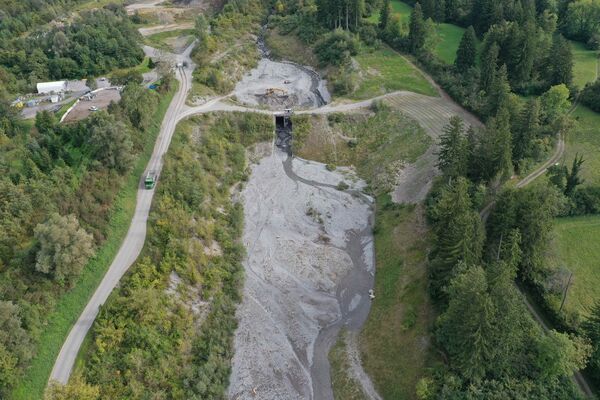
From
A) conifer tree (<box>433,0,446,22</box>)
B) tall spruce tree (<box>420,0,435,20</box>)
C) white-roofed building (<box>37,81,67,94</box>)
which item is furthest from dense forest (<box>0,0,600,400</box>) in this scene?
tall spruce tree (<box>420,0,435,20</box>)

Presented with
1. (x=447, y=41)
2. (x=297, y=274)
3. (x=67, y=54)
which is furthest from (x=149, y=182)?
(x=447, y=41)

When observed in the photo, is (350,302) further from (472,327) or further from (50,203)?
(50,203)

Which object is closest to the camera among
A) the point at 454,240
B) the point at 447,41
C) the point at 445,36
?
the point at 454,240

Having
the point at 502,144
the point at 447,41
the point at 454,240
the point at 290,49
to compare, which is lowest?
the point at 290,49

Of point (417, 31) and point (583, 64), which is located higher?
point (417, 31)

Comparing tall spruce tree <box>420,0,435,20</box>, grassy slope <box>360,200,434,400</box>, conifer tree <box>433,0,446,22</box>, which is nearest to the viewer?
grassy slope <box>360,200,434,400</box>

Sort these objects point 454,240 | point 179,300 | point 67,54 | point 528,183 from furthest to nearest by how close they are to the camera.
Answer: point 67,54
point 528,183
point 179,300
point 454,240

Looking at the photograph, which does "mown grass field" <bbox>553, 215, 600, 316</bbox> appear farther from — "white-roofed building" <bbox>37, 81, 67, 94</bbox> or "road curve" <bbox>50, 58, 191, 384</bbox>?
"white-roofed building" <bbox>37, 81, 67, 94</bbox>
